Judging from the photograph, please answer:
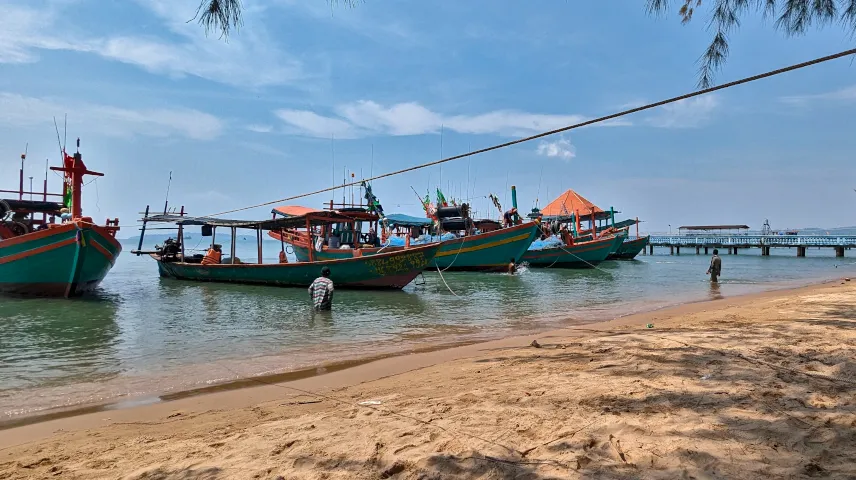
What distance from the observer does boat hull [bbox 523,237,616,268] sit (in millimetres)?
31391

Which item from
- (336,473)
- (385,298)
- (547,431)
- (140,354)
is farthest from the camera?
(385,298)

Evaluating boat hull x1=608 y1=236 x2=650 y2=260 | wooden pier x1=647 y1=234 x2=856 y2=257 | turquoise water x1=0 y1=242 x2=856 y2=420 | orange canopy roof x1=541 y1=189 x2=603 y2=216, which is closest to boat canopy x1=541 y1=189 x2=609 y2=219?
orange canopy roof x1=541 y1=189 x2=603 y2=216

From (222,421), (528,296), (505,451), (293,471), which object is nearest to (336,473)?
(293,471)

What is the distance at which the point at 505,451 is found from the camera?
9.13ft

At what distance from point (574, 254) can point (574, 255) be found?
0.22ft

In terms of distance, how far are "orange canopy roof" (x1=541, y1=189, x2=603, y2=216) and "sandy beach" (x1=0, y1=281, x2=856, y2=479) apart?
34193 millimetres

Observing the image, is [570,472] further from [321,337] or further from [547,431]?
[321,337]

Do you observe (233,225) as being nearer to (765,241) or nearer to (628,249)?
(628,249)

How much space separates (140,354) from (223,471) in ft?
19.0

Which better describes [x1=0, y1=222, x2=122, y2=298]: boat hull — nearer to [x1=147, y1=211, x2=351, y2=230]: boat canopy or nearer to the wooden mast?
the wooden mast

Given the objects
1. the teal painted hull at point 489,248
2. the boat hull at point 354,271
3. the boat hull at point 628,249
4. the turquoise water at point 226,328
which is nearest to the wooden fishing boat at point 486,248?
the teal painted hull at point 489,248

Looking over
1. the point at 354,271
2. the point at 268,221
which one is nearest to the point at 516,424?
the point at 354,271

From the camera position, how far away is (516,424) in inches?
128

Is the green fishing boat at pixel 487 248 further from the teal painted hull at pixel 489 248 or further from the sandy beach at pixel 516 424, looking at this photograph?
the sandy beach at pixel 516 424
